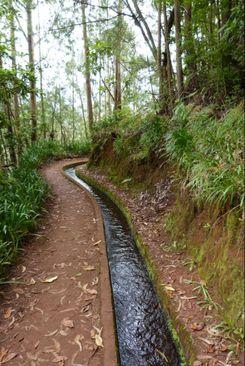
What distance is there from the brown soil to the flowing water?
1.03ft

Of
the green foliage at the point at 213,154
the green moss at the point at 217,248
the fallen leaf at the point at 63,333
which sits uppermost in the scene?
the green foliage at the point at 213,154

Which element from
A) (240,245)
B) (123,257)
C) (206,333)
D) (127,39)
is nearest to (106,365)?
(206,333)

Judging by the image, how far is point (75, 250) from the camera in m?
4.62

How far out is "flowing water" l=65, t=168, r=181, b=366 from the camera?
2783 millimetres

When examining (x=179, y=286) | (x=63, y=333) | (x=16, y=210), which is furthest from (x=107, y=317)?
(x=16, y=210)

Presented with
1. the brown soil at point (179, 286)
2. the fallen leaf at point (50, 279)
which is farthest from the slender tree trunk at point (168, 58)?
the fallen leaf at point (50, 279)

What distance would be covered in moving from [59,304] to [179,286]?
5.00 feet

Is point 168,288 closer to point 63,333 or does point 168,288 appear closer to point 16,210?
point 63,333

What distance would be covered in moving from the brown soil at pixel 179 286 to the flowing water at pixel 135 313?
313 mm

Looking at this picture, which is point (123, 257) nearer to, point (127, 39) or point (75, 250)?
point (75, 250)

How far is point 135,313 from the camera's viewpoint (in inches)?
133

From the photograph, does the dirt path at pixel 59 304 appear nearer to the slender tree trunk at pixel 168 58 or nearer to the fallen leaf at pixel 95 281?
the fallen leaf at pixel 95 281

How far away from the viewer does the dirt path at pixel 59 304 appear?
2629mm

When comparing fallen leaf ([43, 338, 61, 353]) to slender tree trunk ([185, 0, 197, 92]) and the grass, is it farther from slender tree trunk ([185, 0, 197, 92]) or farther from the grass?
slender tree trunk ([185, 0, 197, 92])
